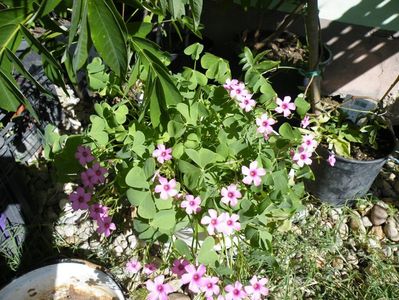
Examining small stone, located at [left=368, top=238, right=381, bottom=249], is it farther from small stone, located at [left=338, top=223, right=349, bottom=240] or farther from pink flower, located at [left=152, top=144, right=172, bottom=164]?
pink flower, located at [left=152, top=144, right=172, bottom=164]

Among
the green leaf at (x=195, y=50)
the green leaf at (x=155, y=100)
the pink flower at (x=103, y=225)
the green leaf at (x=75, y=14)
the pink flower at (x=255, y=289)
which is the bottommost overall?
the pink flower at (x=255, y=289)

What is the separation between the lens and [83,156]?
1.30 meters

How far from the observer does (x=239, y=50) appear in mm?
2314

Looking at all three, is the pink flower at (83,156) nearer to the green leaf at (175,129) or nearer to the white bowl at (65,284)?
the green leaf at (175,129)

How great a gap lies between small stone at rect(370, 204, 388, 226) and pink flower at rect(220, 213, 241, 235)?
1.03 m

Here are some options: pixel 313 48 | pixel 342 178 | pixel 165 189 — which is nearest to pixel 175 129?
pixel 165 189

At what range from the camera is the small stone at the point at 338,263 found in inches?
69.9

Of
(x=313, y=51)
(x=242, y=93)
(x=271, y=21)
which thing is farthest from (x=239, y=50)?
(x=242, y=93)

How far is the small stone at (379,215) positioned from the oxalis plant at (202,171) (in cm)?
65

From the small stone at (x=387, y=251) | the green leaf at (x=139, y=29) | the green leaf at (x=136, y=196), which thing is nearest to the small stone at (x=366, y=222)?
the small stone at (x=387, y=251)

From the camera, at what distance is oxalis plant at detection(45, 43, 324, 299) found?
118 centimetres

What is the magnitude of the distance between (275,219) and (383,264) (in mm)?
613

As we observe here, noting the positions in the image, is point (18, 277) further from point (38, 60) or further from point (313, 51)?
point (313, 51)

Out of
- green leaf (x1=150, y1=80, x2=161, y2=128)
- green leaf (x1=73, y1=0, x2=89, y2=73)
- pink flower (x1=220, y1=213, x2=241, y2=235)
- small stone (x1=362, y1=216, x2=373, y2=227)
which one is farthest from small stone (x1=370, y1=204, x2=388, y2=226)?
green leaf (x1=73, y1=0, x2=89, y2=73)
